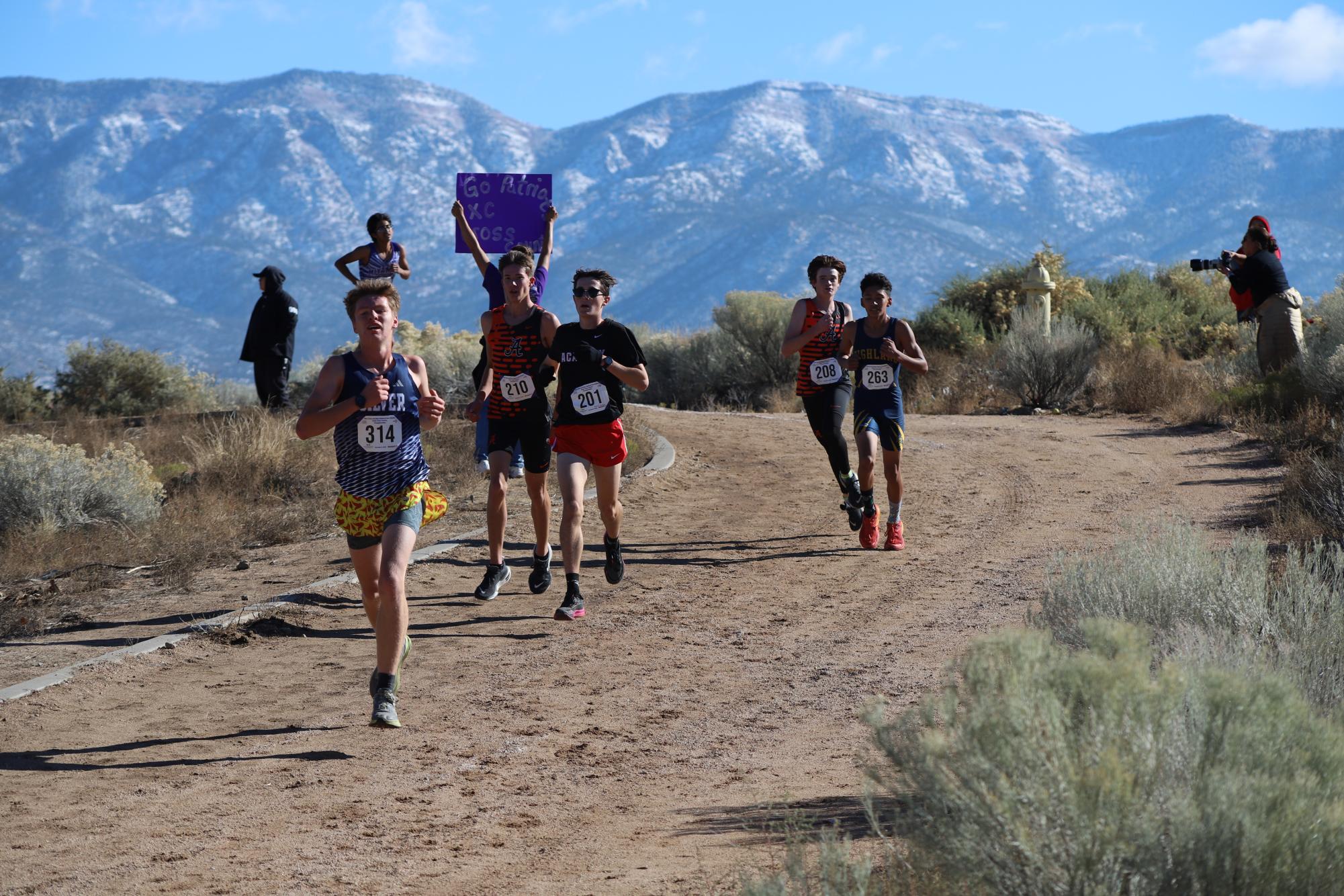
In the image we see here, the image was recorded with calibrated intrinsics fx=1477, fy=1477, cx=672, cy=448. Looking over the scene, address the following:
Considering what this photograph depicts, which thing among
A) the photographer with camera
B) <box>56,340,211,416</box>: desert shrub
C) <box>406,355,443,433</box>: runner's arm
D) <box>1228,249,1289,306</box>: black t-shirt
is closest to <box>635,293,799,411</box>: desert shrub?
<box>56,340,211,416</box>: desert shrub

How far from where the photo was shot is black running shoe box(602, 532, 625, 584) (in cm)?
875

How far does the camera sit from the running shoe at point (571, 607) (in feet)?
27.4

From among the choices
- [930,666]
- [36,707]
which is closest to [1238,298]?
[930,666]

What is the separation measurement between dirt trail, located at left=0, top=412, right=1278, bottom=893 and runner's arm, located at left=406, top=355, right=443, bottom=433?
4.31 feet

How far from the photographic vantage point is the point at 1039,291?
77.3ft

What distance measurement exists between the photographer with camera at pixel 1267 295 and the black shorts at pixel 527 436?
30.1 feet

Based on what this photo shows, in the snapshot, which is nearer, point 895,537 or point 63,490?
point 895,537

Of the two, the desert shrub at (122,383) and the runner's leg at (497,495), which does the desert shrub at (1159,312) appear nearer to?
the desert shrub at (122,383)

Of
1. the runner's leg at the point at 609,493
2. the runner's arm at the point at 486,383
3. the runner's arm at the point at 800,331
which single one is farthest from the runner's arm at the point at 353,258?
the runner's leg at the point at 609,493

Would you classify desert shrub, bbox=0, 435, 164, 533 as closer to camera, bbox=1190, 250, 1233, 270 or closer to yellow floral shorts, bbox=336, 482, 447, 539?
yellow floral shorts, bbox=336, 482, 447, 539

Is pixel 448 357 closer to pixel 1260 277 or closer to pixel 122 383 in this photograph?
pixel 122 383

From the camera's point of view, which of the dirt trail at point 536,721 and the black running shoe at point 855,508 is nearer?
the dirt trail at point 536,721

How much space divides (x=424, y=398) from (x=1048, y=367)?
1525 centimetres

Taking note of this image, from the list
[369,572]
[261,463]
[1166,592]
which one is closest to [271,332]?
[261,463]
